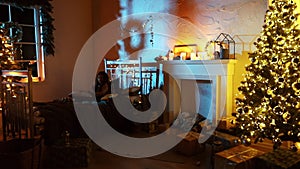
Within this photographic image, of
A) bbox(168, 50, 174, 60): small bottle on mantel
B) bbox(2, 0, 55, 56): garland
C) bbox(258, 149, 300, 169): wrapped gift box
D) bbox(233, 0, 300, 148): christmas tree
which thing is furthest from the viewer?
bbox(2, 0, 55, 56): garland

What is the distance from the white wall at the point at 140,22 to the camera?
3.89 meters

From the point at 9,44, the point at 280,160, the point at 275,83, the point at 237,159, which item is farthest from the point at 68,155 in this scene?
the point at 9,44

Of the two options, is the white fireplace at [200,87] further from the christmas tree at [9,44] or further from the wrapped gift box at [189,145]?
the christmas tree at [9,44]

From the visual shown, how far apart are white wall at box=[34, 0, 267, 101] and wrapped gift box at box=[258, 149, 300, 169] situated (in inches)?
63.8

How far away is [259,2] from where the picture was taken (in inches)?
146

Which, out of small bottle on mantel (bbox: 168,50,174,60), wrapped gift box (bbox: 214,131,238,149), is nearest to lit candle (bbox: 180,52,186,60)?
small bottle on mantel (bbox: 168,50,174,60)

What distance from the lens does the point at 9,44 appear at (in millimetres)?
5012

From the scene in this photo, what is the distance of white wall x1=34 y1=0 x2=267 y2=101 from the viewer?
3.89 metres

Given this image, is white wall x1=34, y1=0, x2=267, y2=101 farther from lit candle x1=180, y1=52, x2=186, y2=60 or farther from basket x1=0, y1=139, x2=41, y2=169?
Result: basket x1=0, y1=139, x2=41, y2=169

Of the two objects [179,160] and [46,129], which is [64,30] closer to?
[46,129]

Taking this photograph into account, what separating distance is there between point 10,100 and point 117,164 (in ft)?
5.20

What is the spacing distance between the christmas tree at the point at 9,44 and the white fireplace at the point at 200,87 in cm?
273

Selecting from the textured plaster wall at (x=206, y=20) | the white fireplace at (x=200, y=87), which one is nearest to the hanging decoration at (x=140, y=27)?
the textured plaster wall at (x=206, y=20)

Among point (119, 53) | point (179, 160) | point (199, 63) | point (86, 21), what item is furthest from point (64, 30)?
A: point (179, 160)
